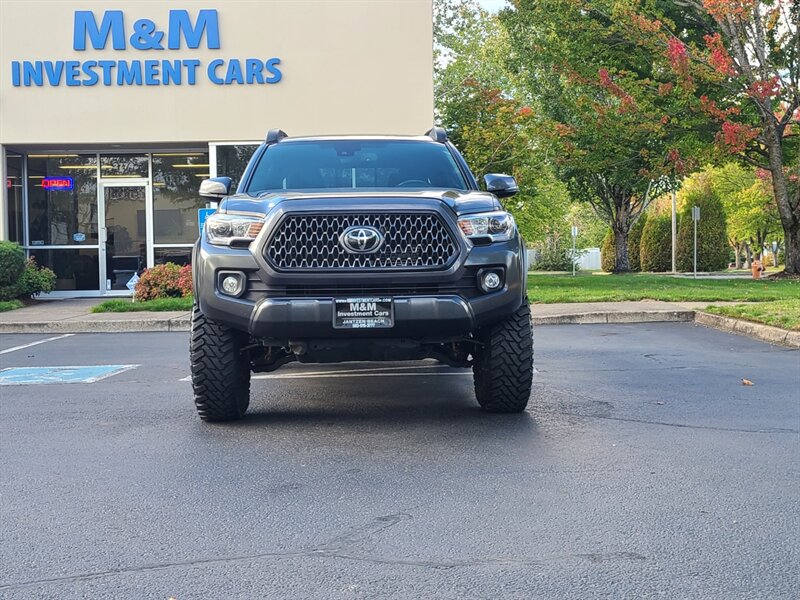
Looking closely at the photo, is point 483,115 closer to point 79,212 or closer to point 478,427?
point 79,212

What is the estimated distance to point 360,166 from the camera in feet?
22.3

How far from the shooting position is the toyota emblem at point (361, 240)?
5.20 metres

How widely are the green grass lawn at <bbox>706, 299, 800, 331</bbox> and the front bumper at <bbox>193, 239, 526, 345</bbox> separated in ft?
21.3

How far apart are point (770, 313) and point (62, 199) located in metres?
14.6

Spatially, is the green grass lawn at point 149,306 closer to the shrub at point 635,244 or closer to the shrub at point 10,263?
the shrub at point 10,263

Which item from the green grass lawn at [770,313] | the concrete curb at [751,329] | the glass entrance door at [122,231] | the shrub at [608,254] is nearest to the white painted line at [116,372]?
the concrete curb at [751,329]

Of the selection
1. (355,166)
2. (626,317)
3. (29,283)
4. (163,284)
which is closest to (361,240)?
(355,166)

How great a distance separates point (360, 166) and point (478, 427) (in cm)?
237

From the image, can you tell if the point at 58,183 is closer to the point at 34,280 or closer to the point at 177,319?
the point at 34,280

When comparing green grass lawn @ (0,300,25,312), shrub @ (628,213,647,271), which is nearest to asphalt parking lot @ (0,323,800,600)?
green grass lawn @ (0,300,25,312)

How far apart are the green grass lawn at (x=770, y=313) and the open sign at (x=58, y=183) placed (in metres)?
13.5

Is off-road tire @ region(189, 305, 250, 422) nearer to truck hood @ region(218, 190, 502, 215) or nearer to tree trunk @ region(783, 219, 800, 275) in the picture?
truck hood @ region(218, 190, 502, 215)

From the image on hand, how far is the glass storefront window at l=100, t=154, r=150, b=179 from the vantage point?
18781mm

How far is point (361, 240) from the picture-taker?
5191 mm
